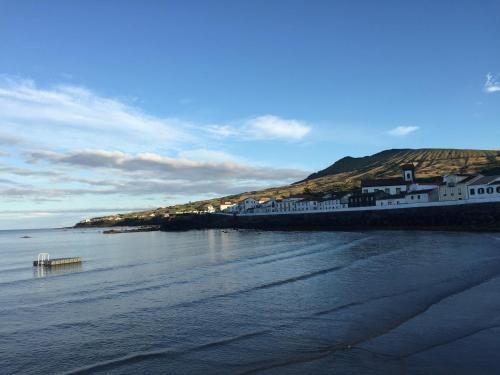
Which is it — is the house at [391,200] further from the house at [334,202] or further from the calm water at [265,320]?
the calm water at [265,320]

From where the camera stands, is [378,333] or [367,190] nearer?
[378,333]

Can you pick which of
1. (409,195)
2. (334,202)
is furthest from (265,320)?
(334,202)

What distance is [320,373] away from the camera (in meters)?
12.6

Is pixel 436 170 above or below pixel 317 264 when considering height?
above

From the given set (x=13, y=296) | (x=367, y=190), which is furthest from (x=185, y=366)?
(x=367, y=190)

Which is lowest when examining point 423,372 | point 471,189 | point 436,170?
point 423,372

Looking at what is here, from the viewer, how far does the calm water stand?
13.9 m

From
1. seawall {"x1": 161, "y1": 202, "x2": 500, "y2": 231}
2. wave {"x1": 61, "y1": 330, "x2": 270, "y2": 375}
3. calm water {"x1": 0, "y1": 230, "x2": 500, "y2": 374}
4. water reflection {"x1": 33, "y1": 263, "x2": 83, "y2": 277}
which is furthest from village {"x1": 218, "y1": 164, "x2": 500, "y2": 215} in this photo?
wave {"x1": 61, "y1": 330, "x2": 270, "y2": 375}

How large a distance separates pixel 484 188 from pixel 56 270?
221ft

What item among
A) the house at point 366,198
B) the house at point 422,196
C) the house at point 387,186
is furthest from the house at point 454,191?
the house at point 387,186

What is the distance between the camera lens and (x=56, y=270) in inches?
1699

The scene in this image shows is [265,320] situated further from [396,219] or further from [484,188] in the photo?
[484,188]

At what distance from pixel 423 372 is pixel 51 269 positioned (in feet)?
135

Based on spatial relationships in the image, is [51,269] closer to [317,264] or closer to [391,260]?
[317,264]
